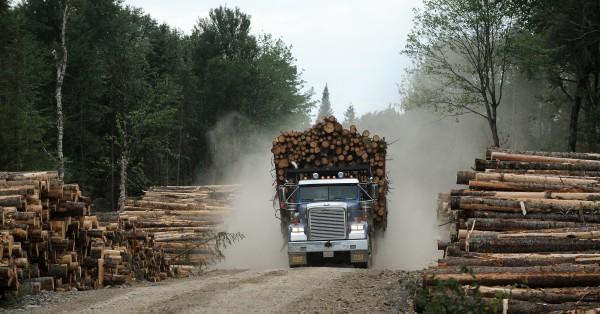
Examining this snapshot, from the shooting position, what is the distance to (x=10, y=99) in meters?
34.5

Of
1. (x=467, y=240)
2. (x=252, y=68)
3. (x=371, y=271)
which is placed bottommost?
(x=371, y=271)

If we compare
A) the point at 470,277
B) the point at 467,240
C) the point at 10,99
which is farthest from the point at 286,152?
the point at 10,99

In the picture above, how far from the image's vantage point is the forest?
33.6 m

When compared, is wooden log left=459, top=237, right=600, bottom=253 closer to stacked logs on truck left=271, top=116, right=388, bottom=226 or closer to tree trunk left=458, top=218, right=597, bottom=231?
tree trunk left=458, top=218, right=597, bottom=231

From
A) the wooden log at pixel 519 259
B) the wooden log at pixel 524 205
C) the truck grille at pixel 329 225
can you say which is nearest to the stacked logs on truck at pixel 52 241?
the truck grille at pixel 329 225

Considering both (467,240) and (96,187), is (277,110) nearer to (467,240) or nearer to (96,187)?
(96,187)

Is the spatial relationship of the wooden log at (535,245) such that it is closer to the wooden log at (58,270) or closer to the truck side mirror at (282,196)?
the wooden log at (58,270)

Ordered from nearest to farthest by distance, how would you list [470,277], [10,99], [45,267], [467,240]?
[470,277] → [467,240] → [45,267] → [10,99]

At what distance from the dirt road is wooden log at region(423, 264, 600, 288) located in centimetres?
157

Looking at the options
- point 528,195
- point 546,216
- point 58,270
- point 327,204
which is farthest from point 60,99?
point 546,216

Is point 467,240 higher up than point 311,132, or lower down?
lower down

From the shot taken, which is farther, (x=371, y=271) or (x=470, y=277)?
(x=371, y=271)

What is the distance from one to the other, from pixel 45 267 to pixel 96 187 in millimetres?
35984

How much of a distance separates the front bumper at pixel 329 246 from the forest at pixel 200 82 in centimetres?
1298
